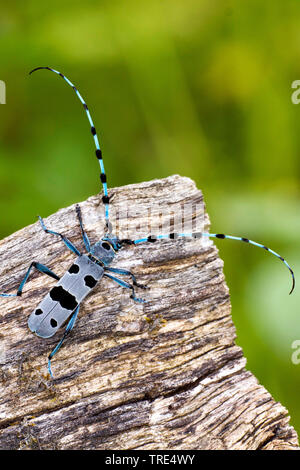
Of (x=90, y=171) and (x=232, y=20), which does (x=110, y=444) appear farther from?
(x=232, y=20)

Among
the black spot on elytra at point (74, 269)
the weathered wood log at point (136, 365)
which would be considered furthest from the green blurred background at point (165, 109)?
the black spot on elytra at point (74, 269)

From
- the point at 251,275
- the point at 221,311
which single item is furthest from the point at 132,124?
the point at 221,311

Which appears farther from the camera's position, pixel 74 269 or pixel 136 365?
pixel 74 269

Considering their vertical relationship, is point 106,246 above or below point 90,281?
above
